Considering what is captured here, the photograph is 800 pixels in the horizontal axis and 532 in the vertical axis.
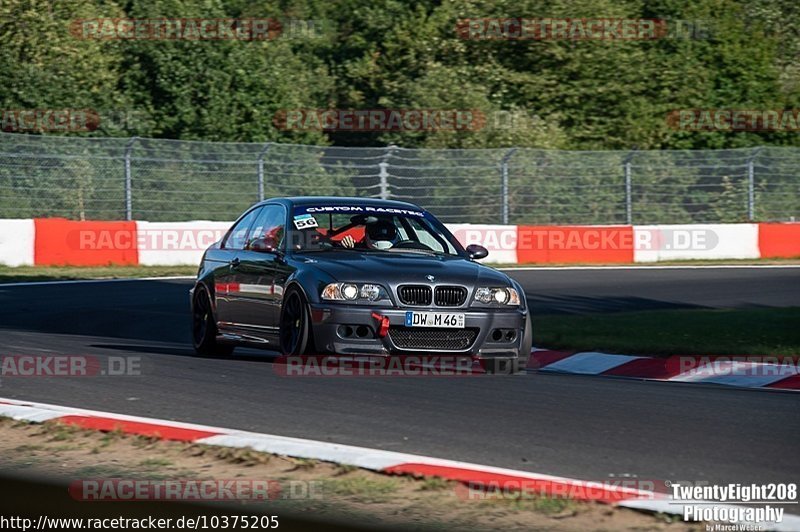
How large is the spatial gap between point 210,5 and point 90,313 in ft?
86.1

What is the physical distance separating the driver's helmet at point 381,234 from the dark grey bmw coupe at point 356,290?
1 centimetres

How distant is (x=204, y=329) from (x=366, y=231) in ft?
5.92

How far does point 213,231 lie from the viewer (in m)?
24.1

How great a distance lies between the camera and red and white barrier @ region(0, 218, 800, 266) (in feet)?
75.2

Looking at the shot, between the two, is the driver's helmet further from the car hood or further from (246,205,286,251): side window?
(246,205,286,251): side window

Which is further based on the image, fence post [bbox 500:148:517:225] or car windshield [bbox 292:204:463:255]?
Answer: fence post [bbox 500:148:517:225]

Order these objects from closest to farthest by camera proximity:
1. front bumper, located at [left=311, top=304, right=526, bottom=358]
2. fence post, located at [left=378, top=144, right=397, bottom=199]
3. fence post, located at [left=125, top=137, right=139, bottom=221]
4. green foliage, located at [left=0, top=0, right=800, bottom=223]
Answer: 1. front bumper, located at [left=311, top=304, right=526, bottom=358]
2. fence post, located at [left=125, top=137, right=139, bottom=221]
3. green foliage, located at [left=0, top=0, right=800, bottom=223]
4. fence post, located at [left=378, top=144, right=397, bottom=199]

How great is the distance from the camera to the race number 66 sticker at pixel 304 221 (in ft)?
35.4

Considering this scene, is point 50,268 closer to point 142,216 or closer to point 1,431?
point 142,216
